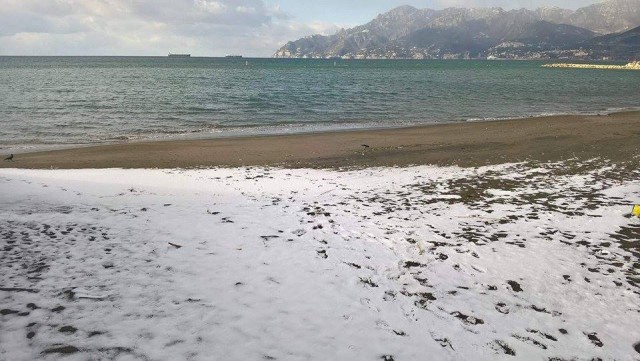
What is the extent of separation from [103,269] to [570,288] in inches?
273

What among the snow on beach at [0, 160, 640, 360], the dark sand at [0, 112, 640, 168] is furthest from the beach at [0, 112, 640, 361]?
the dark sand at [0, 112, 640, 168]

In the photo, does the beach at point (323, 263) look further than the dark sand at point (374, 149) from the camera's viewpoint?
No

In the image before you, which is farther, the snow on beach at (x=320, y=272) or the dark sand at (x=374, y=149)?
the dark sand at (x=374, y=149)

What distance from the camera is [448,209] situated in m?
8.75

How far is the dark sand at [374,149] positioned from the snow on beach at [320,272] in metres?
4.04

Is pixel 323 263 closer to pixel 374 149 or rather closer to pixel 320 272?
pixel 320 272

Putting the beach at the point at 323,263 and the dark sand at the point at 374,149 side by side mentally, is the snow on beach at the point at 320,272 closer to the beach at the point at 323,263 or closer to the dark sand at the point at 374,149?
the beach at the point at 323,263

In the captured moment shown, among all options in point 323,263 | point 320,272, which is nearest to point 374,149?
point 323,263

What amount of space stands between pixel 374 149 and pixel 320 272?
11459 mm

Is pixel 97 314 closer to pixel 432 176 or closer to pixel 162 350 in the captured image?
pixel 162 350

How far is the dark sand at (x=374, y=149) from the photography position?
14297mm

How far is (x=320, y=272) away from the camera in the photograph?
19.5 ft

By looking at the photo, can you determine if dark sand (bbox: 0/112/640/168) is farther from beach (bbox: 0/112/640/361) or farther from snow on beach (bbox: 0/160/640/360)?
snow on beach (bbox: 0/160/640/360)

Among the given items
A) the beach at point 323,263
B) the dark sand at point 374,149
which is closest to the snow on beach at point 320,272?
the beach at point 323,263
